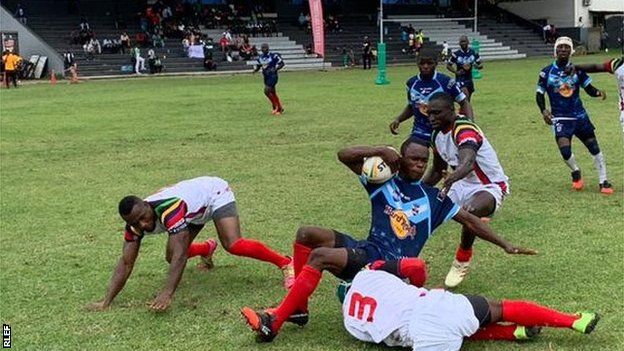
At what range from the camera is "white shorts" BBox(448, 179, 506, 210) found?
6363 mm

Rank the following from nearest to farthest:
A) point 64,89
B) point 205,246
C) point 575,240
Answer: point 205,246, point 575,240, point 64,89

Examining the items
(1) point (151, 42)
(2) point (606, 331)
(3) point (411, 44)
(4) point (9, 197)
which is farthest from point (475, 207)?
(3) point (411, 44)

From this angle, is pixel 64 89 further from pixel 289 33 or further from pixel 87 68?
pixel 289 33

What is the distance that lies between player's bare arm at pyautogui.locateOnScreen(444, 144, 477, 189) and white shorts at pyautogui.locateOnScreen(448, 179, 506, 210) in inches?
19.2

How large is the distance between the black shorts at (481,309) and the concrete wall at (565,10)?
54239 mm

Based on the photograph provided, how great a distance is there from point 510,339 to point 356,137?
1029 cm

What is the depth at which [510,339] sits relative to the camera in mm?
4824

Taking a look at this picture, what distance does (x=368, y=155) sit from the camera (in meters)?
5.10

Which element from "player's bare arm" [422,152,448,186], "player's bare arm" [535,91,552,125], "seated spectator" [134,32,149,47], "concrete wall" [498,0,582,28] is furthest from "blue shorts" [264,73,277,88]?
"concrete wall" [498,0,582,28]

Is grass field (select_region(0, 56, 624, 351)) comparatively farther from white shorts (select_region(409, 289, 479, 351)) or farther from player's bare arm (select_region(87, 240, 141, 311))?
white shorts (select_region(409, 289, 479, 351))

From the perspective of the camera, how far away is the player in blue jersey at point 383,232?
4.97 meters

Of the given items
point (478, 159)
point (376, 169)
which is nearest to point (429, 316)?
point (376, 169)

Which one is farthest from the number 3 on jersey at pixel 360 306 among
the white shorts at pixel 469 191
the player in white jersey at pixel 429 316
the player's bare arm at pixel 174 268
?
the white shorts at pixel 469 191

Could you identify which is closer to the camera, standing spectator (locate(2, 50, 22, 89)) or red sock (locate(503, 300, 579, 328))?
red sock (locate(503, 300, 579, 328))
